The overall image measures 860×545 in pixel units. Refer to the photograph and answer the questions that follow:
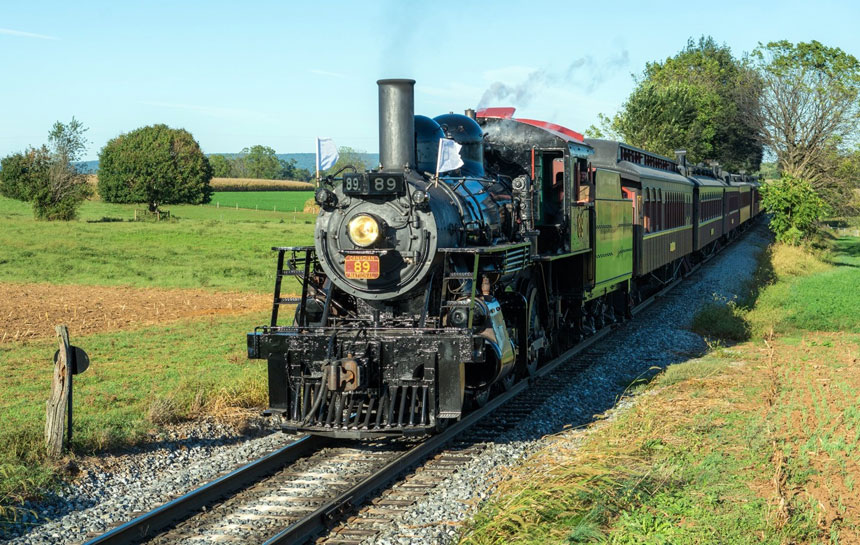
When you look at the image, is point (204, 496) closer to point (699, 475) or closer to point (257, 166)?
point (699, 475)

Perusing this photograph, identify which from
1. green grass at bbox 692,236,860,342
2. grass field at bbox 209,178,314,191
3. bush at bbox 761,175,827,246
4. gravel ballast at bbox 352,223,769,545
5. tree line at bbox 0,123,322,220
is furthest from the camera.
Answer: grass field at bbox 209,178,314,191

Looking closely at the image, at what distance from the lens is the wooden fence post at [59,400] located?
8203 millimetres

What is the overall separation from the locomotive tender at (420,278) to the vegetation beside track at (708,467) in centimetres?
140

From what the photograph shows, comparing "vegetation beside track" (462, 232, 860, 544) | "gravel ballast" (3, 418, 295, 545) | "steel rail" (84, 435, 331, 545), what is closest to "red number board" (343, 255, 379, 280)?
"steel rail" (84, 435, 331, 545)

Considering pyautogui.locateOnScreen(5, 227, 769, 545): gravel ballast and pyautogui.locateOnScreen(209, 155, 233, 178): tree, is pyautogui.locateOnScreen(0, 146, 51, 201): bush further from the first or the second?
pyautogui.locateOnScreen(209, 155, 233, 178): tree

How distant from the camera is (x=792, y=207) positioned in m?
35.6

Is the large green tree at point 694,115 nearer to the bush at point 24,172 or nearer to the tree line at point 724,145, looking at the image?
the tree line at point 724,145

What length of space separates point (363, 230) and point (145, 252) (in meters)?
29.0

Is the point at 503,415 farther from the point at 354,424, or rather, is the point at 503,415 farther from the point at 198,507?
the point at 198,507

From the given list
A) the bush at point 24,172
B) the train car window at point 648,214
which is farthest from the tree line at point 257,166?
the train car window at point 648,214

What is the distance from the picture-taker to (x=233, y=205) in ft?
275

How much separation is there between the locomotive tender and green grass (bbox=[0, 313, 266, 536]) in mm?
1632

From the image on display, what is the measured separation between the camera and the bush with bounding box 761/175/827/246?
35.1 meters

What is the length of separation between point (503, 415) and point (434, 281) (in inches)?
75.5
